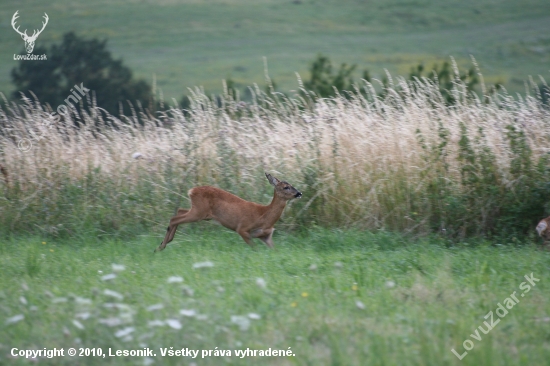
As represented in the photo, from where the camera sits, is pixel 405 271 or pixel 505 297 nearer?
pixel 505 297

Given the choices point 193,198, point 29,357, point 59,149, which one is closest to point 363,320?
point 29,357

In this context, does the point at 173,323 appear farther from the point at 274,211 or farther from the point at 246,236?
the point at 274,211

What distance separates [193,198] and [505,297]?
4.29 m

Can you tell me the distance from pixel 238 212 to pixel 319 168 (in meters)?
1.59

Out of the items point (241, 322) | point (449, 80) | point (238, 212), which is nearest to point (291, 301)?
point (241, 322)

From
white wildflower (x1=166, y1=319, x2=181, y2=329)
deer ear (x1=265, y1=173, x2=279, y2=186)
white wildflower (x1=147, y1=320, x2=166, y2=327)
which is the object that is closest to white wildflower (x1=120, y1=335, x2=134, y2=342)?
white wildflower (x1=147, y1=320, x2=166, y2=327)

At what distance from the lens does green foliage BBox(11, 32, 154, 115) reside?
1268 inches

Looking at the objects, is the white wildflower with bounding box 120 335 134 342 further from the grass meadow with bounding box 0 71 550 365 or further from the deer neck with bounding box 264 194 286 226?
the deer neck with bounding box 264 194 286 226

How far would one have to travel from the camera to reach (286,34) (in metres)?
58.7

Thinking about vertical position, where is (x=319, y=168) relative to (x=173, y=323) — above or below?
below

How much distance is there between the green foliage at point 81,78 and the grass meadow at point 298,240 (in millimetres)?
21166

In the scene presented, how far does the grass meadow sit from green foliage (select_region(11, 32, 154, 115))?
2117 cm

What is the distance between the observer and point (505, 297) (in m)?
5.92

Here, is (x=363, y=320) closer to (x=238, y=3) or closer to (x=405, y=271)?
(x=405, y=271)
